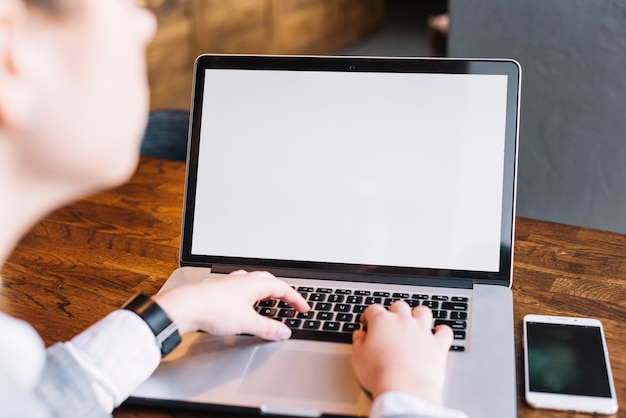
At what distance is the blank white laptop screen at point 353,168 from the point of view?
888mm

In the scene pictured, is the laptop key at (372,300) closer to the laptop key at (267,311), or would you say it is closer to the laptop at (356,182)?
the laptop at (356,182)

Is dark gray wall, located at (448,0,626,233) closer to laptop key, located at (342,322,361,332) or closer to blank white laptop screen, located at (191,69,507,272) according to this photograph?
blank white laptop screen, located at (191,69,507,272)

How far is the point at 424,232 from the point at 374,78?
0.21 m

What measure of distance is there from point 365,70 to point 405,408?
1.53ft


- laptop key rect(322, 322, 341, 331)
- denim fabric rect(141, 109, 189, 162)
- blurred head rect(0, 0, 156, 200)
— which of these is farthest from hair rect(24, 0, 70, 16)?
denim fabric rect(141, 109, 189, 162)

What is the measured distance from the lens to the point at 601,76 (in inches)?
58.5

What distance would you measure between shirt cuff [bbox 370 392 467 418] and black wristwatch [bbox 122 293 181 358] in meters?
0.22

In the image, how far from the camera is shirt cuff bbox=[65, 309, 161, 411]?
68 centimetres

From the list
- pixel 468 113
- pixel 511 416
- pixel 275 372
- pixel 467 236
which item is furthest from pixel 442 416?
pixel 468 113

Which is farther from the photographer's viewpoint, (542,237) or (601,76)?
(601,76)

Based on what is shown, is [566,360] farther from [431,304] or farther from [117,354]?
[117,354]

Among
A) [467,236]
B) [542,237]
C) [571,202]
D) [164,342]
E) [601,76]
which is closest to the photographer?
[164,342]

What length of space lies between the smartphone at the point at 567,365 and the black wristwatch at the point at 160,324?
1.18 ft

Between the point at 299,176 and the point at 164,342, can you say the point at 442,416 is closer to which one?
the point at 164,342
